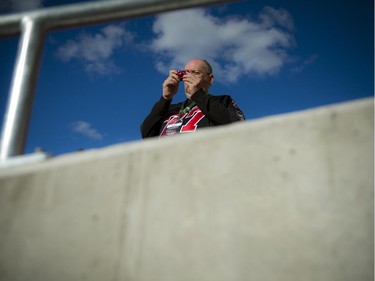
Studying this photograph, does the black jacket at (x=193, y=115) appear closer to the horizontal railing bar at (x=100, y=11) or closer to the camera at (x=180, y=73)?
the camera at (x=180, y=73)

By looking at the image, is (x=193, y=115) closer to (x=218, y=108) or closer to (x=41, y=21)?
(x=218, y=108)

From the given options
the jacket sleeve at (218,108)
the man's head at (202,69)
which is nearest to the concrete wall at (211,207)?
the jacket sleeve at (218,108)

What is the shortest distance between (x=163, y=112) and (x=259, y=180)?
2196mm

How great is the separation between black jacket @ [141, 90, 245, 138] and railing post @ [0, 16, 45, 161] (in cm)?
147

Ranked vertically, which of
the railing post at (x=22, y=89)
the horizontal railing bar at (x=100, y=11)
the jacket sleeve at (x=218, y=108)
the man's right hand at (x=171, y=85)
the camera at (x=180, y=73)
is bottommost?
the railing post at (x=22, y=89)

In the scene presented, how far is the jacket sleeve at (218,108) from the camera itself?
2455 mm

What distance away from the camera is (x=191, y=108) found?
2.87 meters

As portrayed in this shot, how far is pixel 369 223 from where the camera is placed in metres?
0.71

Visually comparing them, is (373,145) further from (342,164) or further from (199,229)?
(199,229)

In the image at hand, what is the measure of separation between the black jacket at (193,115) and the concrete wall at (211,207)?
1.59 meters

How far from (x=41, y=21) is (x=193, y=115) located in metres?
1.65

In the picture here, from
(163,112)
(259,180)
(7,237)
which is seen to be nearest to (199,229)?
(259,180)

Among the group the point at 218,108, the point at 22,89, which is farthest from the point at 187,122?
the point at 22,89

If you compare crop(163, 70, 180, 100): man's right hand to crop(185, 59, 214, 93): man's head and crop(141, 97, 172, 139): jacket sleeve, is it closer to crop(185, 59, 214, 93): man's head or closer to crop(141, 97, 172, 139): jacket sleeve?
crop(141, 97, 172, 139): jacket sleeve
